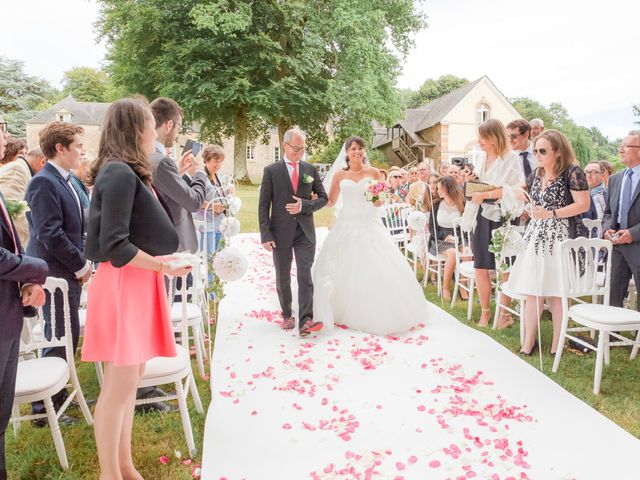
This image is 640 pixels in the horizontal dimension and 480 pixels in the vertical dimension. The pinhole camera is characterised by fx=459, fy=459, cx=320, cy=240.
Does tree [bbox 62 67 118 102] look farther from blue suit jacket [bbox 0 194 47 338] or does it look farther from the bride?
blue suit jacket [bbox 0 194 47 338]

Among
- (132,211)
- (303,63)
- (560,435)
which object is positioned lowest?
(560,435)

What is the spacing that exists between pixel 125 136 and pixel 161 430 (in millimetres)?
2155

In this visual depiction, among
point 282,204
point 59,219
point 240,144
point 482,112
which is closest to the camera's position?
point 59,219

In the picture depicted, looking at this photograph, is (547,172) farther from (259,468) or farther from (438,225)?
(259,468)

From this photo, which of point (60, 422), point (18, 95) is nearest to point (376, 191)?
point (60, 422)

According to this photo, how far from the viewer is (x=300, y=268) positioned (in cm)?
543

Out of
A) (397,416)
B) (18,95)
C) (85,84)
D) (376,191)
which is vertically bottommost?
(397,416)

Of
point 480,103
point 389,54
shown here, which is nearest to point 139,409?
point 389,54

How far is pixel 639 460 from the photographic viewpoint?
288 centimetres

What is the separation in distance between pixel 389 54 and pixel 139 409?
2237 centimetres

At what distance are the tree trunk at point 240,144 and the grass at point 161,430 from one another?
22.3m

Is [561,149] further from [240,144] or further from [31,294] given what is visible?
[240,144]

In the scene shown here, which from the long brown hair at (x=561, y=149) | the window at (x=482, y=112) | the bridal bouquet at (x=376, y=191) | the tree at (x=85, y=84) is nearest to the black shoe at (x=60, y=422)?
the bridal bouquet at (x=376, y=191)

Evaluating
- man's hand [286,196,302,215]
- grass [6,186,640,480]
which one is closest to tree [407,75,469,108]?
man's hand [286,196,302,215]
